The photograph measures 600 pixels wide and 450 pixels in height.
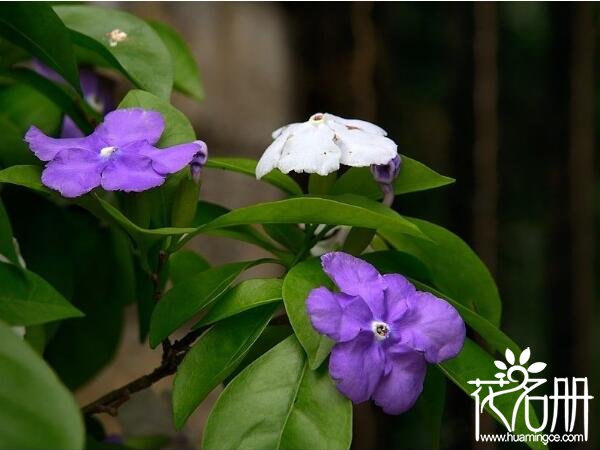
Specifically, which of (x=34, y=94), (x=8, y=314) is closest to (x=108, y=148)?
(x=8, y=314)

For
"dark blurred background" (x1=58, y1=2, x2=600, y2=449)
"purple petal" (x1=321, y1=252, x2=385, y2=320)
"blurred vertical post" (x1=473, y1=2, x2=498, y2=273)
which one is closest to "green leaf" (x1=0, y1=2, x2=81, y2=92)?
"purple petal" (x1=321, y1=252, x2=385, y2=320)

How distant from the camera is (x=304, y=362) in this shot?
57 cm

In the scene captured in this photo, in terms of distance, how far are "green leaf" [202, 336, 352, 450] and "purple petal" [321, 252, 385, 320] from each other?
0.05 m

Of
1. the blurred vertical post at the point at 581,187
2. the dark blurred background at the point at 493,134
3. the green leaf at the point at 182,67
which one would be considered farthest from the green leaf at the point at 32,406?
the blurred vertical post at the point at 581,187

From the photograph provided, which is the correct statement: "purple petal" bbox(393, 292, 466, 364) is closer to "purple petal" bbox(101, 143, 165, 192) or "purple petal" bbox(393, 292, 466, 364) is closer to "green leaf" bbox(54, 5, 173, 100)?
"purple petal" bbox(101, 143, 165, 192)

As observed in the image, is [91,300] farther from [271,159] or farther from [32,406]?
[32,406]

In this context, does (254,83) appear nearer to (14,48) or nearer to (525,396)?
(14,48)

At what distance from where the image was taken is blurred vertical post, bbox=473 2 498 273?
1642mm

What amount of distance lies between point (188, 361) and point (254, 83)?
1255mm

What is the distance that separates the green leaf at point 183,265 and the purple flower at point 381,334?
265mm

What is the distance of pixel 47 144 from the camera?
2.06 feet

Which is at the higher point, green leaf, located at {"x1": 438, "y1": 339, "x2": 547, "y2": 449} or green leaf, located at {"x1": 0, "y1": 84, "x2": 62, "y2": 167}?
green leaf, located at {"x1": 0, "y1": 84, "x2": 62, "y2": 167}

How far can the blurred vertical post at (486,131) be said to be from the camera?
164cm

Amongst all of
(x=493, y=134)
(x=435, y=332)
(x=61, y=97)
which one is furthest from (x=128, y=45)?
(x=493, y=134)
